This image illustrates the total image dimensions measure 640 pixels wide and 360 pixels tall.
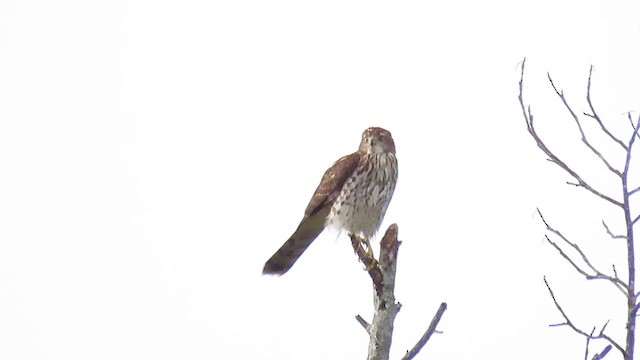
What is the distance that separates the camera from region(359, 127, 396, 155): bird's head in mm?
7449

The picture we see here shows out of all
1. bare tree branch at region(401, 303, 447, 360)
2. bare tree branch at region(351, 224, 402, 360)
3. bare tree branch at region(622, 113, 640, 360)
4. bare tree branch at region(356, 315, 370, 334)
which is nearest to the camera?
bare tree branch at region(622, 113, 640, 360)

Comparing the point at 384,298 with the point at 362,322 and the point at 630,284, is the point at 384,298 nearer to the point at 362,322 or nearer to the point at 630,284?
the point at 362,322

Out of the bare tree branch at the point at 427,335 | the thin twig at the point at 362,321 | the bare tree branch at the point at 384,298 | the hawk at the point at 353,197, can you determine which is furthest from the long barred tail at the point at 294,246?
the bare tree branch at the point at 427,335

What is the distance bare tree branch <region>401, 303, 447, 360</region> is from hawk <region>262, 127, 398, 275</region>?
3089mm

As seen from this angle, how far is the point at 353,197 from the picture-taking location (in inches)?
281

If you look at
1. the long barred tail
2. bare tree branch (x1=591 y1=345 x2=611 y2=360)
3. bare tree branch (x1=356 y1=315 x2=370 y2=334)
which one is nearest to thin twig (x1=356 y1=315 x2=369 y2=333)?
bare tree branch (x1=356 y1=315 x2=370 y2=334)

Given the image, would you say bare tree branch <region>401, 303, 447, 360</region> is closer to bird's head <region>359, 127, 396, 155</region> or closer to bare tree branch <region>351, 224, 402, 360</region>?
bare tree branch <region>351, 224, 402, 360</region>

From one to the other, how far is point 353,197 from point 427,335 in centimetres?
334

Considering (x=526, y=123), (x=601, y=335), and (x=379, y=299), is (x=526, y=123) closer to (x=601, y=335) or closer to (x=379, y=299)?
(x=601, y=335)

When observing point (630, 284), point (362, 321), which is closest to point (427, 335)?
point (362, 321)

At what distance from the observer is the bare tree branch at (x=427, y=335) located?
145 inches

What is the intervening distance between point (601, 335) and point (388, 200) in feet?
12.6

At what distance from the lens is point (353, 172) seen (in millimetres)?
7277

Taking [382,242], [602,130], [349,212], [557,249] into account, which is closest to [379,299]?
[382,242]
